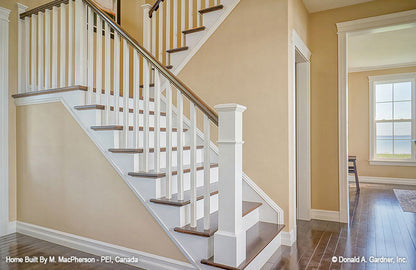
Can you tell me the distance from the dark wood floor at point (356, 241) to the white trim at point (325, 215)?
126mm

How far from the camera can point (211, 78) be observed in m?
3.30

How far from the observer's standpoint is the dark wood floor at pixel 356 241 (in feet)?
8.00

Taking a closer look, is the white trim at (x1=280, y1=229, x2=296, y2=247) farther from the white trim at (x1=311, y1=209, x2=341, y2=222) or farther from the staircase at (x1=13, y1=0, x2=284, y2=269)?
the white trim at (x1=311, y1=209, x2=341, y2=222)

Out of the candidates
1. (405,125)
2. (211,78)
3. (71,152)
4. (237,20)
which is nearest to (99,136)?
(71,152)

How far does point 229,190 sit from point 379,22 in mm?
3134

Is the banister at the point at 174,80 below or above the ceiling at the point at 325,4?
below

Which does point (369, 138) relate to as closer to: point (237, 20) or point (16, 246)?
point (237, 20)

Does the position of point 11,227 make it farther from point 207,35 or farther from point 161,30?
point 207,35

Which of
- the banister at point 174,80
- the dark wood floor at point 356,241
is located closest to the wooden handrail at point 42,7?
the banister at point 174,80

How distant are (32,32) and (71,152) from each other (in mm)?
1570

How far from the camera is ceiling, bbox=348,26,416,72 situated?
4.67 m

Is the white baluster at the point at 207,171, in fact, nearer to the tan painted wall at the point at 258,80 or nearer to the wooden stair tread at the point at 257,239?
the wooden stair tread at the point at 257,239

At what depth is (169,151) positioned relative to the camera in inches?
87.3

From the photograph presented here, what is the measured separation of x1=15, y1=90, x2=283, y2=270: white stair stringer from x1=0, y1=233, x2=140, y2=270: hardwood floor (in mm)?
580
